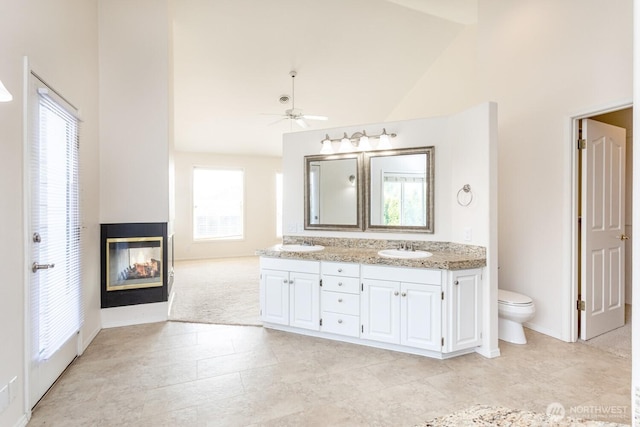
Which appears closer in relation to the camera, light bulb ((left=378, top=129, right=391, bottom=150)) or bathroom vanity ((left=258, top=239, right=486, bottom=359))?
bathroom vanity ((left=258, top=239, right=486, bottom=359))

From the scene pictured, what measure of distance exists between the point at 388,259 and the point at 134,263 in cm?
290

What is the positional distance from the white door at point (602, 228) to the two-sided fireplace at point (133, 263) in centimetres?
456

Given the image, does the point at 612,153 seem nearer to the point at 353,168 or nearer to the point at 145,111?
the point at 353,168

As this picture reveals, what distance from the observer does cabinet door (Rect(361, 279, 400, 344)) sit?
9.27 feet

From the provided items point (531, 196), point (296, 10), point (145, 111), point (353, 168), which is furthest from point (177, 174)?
point (531, 196)

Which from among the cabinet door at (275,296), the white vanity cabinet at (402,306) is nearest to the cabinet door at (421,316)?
the white vanity cabinet at (402,306)

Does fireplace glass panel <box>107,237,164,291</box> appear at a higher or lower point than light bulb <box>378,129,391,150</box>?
lower

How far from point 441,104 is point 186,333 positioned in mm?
5219

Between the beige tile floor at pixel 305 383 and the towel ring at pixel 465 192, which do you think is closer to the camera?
the beige tile floor at pixel 305 383

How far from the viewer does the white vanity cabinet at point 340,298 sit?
300cm

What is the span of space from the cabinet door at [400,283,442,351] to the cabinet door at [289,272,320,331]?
2.78ft

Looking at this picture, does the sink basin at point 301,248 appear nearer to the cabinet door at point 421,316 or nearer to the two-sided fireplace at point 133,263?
the cabinet door at point 421,316

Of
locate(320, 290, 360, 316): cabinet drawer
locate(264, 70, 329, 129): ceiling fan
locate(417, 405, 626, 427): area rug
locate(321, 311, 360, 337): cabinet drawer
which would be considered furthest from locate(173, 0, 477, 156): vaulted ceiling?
locate(417, 405, 626, 427): area rug

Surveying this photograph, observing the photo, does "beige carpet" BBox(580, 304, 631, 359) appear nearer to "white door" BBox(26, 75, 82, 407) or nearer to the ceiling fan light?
the ceiling fan light
